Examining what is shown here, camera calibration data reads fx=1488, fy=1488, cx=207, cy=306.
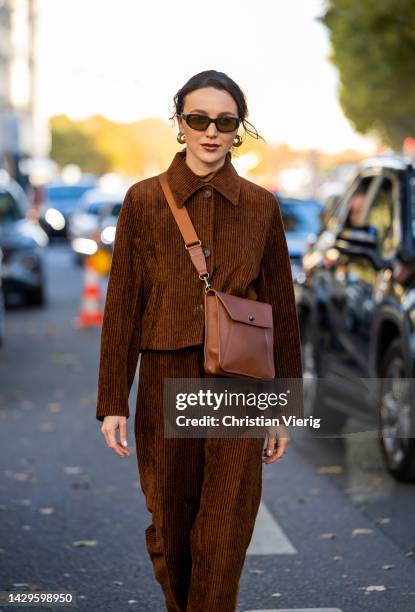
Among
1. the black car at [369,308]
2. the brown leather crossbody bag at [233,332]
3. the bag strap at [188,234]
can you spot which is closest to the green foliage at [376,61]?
the black car at [369,308]

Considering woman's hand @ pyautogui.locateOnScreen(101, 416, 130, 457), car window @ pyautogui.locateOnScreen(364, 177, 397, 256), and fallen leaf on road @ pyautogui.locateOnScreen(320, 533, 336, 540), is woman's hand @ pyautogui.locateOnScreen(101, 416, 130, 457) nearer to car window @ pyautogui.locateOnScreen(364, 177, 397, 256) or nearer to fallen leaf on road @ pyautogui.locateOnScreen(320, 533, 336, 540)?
fallen leaf on road @ pyautogui.locateOnScreen(320, 533, 336, 540)

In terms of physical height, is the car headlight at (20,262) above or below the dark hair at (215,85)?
below

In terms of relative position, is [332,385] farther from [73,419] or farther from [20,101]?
[20,101]

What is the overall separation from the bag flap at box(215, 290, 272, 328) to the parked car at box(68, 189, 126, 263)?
20.1 metres

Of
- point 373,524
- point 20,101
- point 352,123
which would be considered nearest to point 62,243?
point 352,123

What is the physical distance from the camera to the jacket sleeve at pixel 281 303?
447cm

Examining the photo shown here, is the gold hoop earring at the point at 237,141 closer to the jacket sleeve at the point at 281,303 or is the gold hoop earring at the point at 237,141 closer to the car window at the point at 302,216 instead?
the jacket sleeve at the point at 281,303

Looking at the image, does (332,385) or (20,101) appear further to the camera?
(20,101)

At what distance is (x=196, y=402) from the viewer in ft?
14.1

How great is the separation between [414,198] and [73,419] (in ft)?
10.6

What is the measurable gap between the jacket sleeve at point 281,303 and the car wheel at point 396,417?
3.29m

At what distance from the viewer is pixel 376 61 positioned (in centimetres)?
3319

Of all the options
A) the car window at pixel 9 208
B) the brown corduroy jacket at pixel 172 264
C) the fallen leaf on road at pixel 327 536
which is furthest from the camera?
the car window at pixel 9 208

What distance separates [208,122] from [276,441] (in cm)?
97
